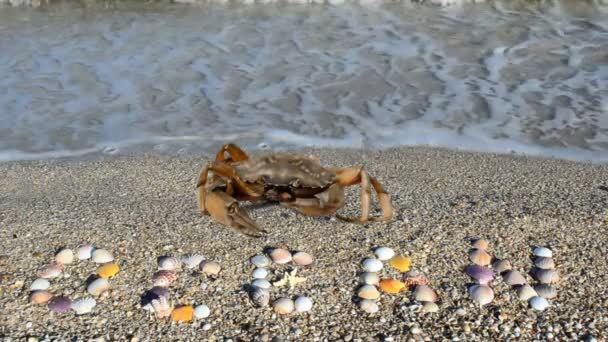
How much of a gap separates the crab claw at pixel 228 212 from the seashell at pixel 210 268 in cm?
17

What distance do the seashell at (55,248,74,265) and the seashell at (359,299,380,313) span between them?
108cm

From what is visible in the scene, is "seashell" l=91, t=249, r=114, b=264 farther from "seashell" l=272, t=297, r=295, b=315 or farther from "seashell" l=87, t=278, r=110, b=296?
"seashell" l=272, t=297, r=295, b=315

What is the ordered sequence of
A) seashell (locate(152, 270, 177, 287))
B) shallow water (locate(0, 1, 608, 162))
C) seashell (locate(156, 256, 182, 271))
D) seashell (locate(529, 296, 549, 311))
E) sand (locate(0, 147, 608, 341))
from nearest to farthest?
sand (locate(0, 147, 608, 341))
seashell (locate(529, 296, 549, 311))
seashell (locate(152, 270, 177, 287))
seashell (locate(156, 256, 182, 271))
shallow water (locate(0, 1, 608, 162))

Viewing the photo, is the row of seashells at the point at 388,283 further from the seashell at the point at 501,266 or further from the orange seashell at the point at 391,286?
the seashell at the point at 501,266

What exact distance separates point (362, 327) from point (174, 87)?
391 centimetres

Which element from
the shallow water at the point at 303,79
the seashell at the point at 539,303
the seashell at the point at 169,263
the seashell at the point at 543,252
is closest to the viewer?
the seashell at the point at 539,303

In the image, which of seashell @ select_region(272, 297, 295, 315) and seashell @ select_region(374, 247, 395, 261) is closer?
seashell @ select_region(272, 297, 295, 315)

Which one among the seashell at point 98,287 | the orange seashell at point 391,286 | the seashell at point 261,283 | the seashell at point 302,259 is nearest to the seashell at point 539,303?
the orange seashell at point 391,286

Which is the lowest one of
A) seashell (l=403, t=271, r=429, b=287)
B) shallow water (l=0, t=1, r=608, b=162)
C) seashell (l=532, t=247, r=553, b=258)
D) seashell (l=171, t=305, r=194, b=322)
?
shallow water (l=0, t=1, r=608, b=162)

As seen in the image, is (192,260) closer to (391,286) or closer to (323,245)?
(323,245)

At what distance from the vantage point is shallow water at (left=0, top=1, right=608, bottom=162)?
457 cm

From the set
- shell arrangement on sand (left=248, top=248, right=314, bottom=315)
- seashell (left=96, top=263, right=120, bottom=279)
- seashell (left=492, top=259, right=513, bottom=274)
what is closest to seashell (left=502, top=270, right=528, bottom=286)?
seashell (left=492, top=259, right=513, bottom=274)

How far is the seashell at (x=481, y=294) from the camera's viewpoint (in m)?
2.25

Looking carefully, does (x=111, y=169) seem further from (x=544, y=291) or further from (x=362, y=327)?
(x=544, y=291)
